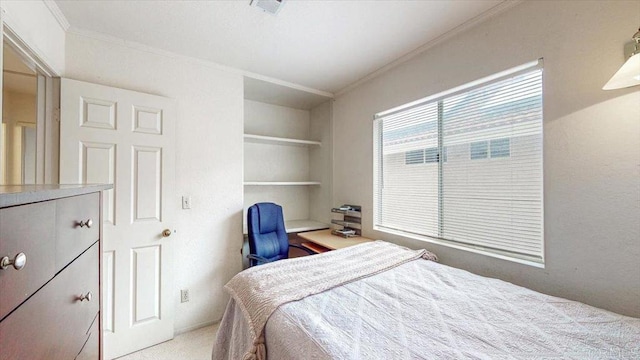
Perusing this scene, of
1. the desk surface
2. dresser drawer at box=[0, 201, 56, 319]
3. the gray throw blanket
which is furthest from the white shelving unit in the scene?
dresser drawer at box=[0, 201, 56, 319]

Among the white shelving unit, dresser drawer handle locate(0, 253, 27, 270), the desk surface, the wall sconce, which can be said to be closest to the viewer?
dresser drawer handle locate(0, 253, 27, 270)

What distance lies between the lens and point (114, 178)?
1904 mm

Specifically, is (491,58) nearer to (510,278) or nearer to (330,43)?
(330,43)

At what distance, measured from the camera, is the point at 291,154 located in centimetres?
354

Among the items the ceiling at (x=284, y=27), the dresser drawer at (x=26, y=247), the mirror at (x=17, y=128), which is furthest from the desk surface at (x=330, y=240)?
the mirror at (x=17, y=128)

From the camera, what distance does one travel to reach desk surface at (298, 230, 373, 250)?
2391 mm

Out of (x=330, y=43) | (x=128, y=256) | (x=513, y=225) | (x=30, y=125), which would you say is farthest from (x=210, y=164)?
(x=513, y=225)

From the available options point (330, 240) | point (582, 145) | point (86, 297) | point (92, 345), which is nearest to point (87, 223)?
point (86, 297)

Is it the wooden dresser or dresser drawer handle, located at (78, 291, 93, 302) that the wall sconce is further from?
dresser drawer handle, located at (78, 291, 93, 302)

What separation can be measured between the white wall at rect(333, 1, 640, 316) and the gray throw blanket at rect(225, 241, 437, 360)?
2.23 feet

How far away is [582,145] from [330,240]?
6.56 ft

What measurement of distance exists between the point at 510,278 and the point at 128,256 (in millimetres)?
2770

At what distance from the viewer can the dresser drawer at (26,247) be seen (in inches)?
19.0

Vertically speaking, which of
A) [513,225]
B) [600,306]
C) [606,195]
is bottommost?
[600,306]
